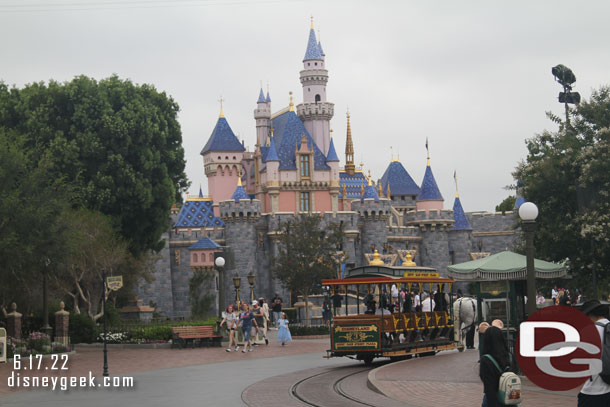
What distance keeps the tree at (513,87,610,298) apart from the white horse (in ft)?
8.37

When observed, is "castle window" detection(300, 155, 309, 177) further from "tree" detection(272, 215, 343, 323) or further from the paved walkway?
the paved walkway

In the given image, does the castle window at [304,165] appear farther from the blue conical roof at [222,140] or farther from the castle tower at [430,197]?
the castle tower at [430,197]

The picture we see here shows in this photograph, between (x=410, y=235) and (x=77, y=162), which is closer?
(x=77, y=162)

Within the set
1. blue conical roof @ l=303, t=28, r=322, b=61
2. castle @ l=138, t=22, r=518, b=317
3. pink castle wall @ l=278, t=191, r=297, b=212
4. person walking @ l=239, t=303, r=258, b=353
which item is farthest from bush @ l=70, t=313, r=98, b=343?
blue conical roof @ l=303, t=28, r=322, b=61

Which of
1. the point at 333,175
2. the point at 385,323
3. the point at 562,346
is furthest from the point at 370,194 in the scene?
the point at 562,346

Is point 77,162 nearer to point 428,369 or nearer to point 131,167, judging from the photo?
point 131,167

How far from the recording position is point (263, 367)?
880 inches

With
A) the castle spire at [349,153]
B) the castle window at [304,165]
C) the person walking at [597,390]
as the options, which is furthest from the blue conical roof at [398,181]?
the person walking at [597,390]

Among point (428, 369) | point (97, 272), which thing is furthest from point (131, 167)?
point (428, 369)

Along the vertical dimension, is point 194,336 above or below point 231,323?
below

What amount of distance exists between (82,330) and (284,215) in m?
31.6

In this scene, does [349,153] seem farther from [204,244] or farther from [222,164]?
[204,244]

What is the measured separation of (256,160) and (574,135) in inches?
1893

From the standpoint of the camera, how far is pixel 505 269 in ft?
63.2
